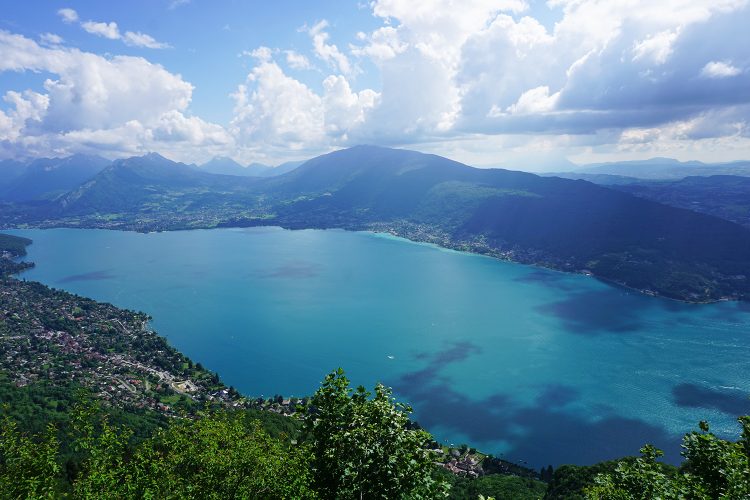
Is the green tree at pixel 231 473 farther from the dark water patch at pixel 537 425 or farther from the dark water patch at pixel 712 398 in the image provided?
the dark water patch at pixel 712 398

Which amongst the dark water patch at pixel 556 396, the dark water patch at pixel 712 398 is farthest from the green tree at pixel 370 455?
the dark water patch at pixel 712 398

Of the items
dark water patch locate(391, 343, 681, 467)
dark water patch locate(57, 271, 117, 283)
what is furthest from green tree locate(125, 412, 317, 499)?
dark water patch locate(57, 271, 117, 283)

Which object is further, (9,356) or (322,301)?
(322,301)

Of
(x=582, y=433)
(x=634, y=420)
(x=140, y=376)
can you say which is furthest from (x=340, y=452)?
(x=140, y=376)

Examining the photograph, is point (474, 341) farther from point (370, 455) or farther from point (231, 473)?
point (370, 455)

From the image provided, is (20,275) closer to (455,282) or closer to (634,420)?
(455,282)
